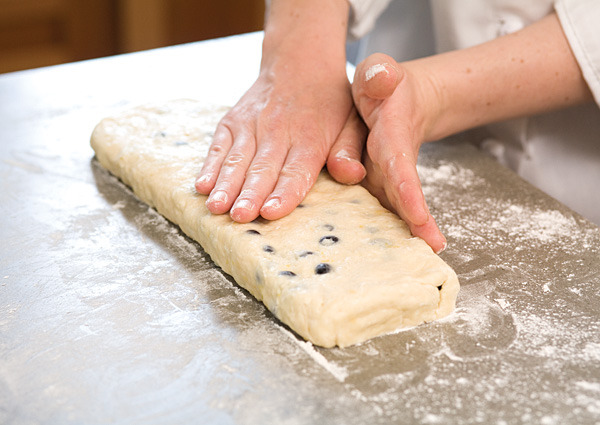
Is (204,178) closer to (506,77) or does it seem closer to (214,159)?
(214,159)

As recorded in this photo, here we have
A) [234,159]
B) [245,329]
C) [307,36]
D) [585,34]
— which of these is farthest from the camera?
[307,36]

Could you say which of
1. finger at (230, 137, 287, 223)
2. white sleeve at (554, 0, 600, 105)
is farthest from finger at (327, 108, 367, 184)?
white sleeve at (554, 0, 600, 105)

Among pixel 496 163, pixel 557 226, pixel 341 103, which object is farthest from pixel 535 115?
pixel 341 103

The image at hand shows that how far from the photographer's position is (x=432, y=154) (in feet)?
6.93

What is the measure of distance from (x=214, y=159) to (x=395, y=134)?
455mm

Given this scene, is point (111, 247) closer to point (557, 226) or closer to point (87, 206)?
point (87, 206)

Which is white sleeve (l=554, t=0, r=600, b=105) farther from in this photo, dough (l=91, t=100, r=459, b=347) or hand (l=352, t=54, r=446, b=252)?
dough (l=91, t=100, r=459, b=347)

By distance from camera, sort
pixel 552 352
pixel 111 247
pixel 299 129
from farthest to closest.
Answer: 1. pixel 299 129
2. pixel 111 247
3. pixel 552 352

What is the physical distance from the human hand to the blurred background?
10.1ft

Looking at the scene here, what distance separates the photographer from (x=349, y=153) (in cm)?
174

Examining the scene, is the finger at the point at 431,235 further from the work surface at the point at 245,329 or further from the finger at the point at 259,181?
the finger at the point at 259,181

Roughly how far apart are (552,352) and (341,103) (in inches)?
35.5

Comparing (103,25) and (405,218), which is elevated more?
(405,218)

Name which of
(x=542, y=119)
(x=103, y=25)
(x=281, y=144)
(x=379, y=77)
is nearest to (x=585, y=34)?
(x=542, y=119)
